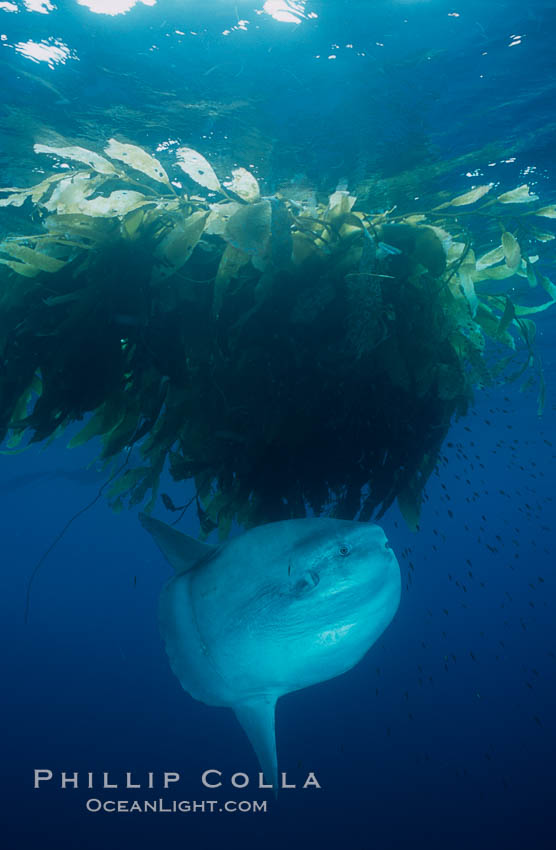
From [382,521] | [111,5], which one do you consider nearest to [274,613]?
[382,521]

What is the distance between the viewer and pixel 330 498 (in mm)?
3180

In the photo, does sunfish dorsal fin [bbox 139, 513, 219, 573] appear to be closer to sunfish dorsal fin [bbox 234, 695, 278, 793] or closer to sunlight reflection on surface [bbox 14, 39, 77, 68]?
sunfish dorsal fin [bbox 234, 695, 278, 793]

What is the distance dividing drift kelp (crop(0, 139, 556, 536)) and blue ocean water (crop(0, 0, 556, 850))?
2.49ft

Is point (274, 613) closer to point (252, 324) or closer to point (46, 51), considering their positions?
point (252, 324)

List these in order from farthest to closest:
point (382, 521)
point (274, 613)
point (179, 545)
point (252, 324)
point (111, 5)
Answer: point (111, 5)
point (382, 521)
point (252, 324)
point (179, 545)
point (274, 613)

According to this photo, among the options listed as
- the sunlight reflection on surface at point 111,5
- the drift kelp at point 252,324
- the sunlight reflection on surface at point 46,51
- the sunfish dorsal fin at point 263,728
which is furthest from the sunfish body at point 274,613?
the sunlight reflection on surface at point 46,51

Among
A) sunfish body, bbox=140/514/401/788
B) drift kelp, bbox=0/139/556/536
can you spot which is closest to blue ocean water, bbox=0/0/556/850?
sunfish body, bbox=140/514/401/788

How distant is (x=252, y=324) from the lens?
8.36 ft

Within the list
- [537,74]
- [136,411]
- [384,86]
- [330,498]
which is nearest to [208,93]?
[384,86]

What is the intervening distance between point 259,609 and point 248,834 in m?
21.3

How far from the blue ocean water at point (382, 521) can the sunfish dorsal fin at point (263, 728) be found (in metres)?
0.60

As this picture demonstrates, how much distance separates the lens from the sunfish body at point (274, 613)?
1832 millimetres

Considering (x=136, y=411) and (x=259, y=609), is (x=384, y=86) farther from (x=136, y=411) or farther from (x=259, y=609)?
(x=259, y=609)

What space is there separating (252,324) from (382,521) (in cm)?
241
